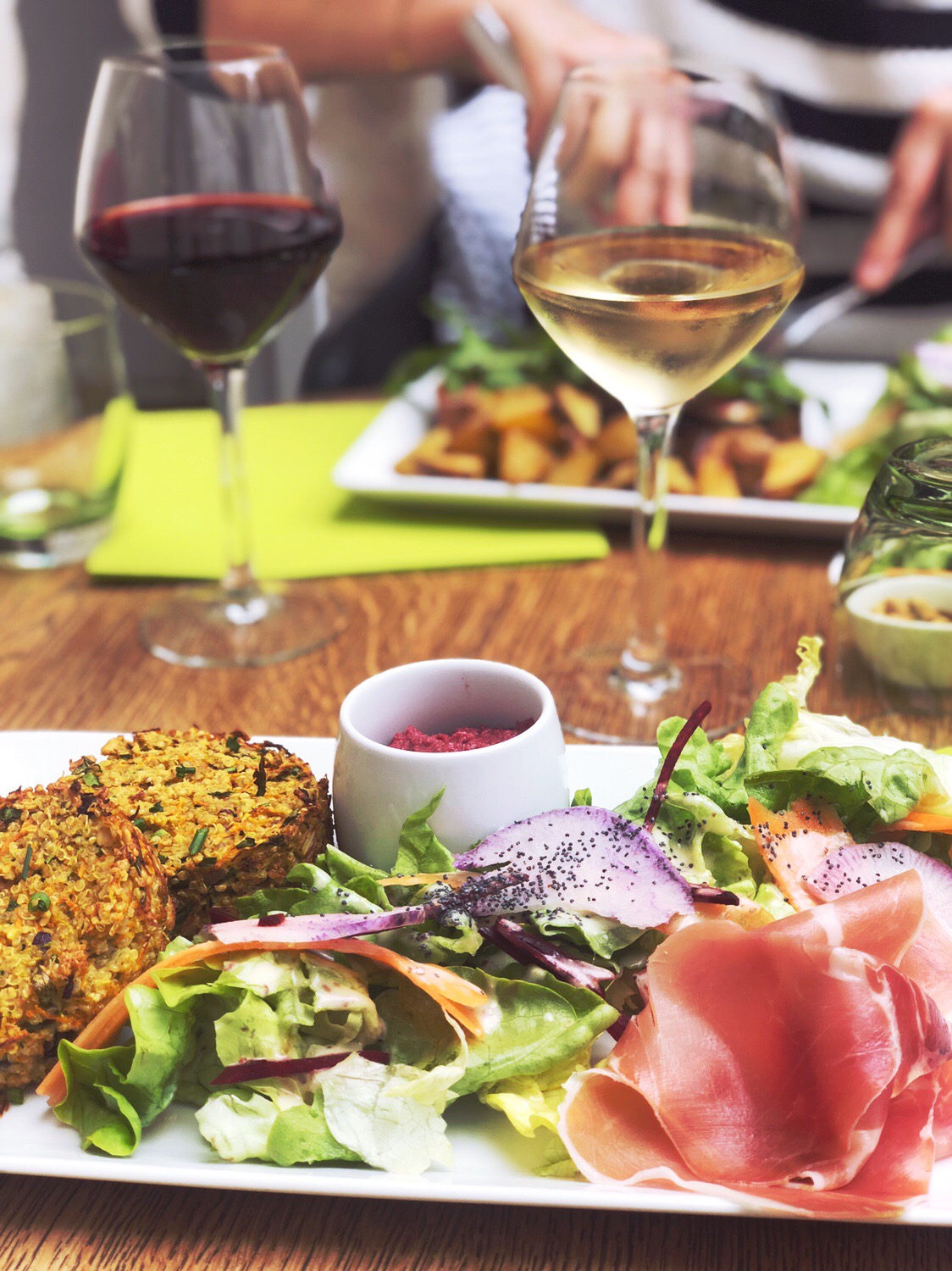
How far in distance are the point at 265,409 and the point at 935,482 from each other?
52.3 inches

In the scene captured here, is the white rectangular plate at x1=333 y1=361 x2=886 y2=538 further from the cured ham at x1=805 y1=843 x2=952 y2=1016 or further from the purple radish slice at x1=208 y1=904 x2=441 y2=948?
the purple radish slice at x1=208 y1=904 x2=441 y2=948

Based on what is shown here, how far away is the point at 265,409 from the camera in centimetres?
206

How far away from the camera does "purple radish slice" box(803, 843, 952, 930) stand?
2.53 ft

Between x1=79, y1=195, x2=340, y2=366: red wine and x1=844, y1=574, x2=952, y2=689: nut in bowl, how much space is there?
0.66 metres

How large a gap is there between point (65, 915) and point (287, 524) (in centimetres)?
100

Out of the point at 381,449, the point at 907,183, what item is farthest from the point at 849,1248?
the point at 907,183

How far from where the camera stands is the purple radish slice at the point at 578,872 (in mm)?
742

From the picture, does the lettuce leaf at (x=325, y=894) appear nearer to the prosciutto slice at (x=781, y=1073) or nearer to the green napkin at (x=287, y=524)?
the prosciutto slice at (x=781, y=1073)

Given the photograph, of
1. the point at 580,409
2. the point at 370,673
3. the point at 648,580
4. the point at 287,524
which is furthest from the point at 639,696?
the point at 287,524

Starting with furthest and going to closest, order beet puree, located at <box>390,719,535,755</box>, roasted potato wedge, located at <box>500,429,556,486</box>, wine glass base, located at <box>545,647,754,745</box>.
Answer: roasted potato wedge, located at <box>500,429,556,486</box>
wine glass base, located at <box>545,647,754,745</box>
beet puree, located at <box>390,719,535,755</box>

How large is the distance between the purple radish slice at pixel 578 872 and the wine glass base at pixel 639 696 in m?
0.43

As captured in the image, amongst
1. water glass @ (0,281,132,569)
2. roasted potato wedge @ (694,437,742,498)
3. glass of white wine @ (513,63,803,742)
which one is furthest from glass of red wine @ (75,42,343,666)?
roasted potato wedge @ (694,437,742,498)

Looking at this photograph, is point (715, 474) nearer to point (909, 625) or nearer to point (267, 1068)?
point (909, 625)

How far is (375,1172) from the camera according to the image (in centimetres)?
64
